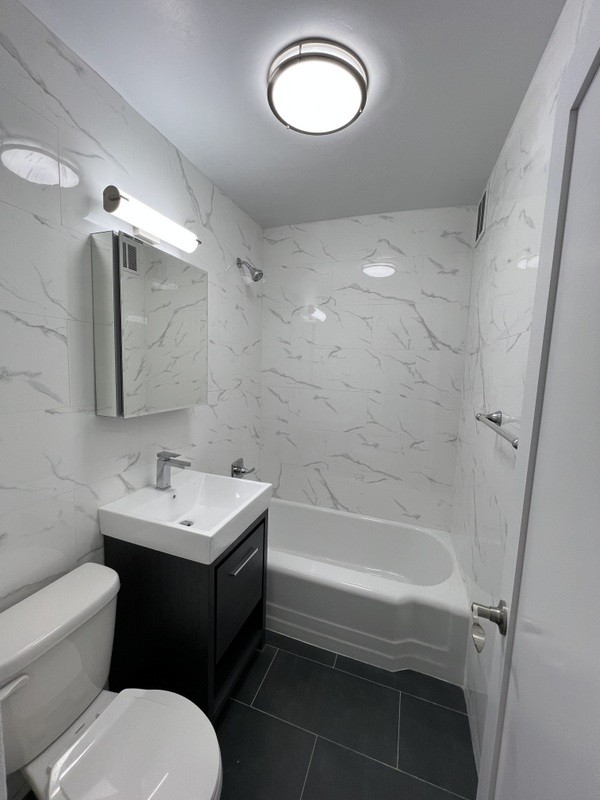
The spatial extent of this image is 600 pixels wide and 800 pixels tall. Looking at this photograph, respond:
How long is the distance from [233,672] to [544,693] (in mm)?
1412

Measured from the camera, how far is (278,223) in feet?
7.74

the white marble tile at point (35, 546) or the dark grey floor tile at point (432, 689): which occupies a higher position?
the white marble tile at point (35, 546)

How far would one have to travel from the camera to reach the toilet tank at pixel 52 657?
2.67 ft

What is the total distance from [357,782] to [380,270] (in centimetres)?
252

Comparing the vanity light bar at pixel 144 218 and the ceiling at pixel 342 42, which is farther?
the vanity light bar at pixel 144 218

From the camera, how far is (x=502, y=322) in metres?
1.32

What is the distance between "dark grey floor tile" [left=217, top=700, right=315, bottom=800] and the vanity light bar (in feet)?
6.75

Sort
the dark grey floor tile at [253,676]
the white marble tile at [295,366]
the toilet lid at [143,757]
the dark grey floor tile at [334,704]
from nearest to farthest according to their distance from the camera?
the toilet lid at [143,757], the dark grey floor tile at [334,704], the dark grey floor tile at [253,676], the white marble tile at [295,366]

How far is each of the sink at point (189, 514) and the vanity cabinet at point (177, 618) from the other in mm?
55

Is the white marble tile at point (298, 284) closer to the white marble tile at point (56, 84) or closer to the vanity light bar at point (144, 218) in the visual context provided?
the vanity light bar at point (144, 218)

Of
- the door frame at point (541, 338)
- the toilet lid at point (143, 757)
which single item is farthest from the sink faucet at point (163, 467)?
the door frame at point (541, 338)

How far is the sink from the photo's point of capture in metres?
1.16

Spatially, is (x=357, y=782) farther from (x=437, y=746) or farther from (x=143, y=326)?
(x=143, y=326)

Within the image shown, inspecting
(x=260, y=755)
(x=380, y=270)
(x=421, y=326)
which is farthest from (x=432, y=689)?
(x=380, y=270)
